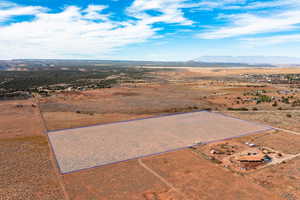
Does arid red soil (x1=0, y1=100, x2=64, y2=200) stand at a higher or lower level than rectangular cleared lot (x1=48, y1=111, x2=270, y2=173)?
lower

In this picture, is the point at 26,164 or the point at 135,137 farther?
the point at 135,137

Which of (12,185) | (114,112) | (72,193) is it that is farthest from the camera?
(114,112)

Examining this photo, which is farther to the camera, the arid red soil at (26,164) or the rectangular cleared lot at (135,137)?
the rectangular cleared lot at (135,137)

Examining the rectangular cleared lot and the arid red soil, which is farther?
the rectangular cleared lot

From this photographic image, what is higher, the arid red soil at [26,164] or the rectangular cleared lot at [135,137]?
the rectangular cleared lot at [135,137]

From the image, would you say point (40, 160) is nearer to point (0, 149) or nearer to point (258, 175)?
point (0, 149)

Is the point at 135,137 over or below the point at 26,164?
over

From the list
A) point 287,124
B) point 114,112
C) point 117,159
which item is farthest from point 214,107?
point 117,159

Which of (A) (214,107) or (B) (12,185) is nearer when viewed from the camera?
(B) (12,185)
